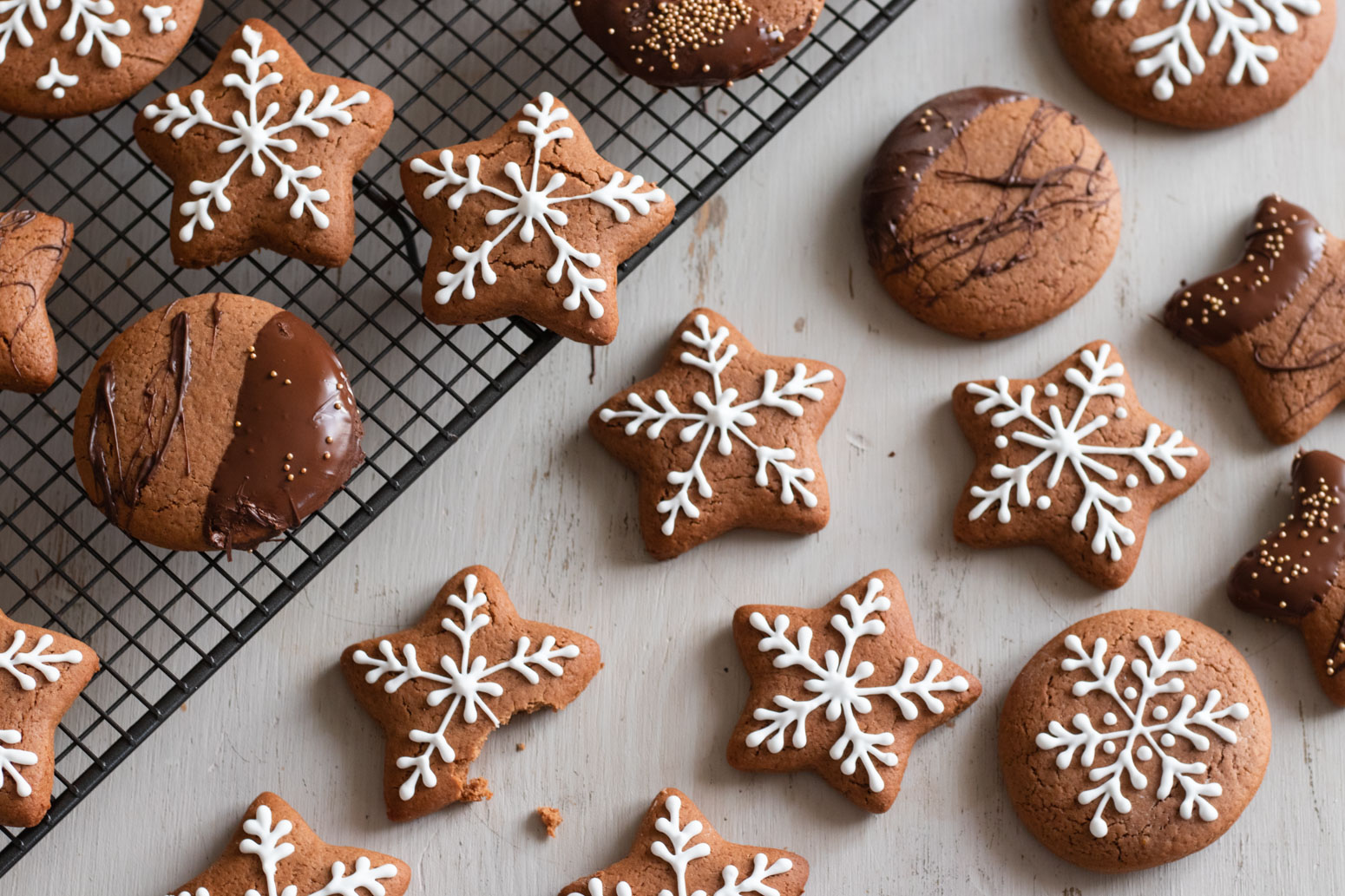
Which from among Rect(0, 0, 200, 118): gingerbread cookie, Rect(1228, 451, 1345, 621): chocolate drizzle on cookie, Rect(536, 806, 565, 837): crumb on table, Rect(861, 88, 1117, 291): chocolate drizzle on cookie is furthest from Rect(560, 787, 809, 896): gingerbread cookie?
Rect(0, 0, 200, 118): gingerbread cookie

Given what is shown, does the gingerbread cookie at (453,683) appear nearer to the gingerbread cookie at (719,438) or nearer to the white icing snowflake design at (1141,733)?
the gingerbread cookie at (719,438)

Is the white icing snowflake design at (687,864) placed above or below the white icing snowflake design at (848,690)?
below

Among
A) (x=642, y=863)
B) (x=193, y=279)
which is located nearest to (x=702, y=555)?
(x=642, y=863)

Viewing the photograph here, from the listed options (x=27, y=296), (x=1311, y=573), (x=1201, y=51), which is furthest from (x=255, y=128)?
(x=1311, y=573)

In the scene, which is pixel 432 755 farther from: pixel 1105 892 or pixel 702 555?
pixel 1105 892

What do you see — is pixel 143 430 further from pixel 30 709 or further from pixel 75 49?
pixel 75 49

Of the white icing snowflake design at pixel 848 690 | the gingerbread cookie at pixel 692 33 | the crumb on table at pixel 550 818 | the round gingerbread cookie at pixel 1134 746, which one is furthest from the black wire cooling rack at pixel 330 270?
the round gingerbread cookie at pixel 1134 746
